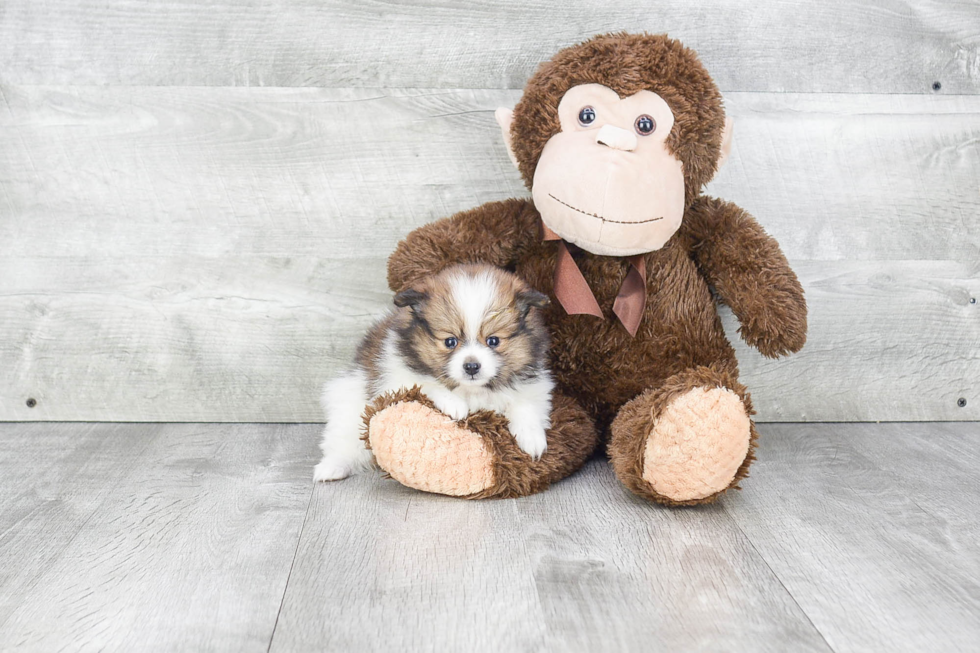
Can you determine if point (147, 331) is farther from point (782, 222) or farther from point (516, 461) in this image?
point (782, 222)

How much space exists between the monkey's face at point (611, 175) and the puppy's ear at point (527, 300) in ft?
0.43

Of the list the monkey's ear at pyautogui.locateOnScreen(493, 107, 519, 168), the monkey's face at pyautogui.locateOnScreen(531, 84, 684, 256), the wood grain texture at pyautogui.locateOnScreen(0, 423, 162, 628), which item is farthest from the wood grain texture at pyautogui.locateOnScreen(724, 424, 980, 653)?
the wood grain texture at pyautogui.locateOnScreen(0, 423, 162, 628)

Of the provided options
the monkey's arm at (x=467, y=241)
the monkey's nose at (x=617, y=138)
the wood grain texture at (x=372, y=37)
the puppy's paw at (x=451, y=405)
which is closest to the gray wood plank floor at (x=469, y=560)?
the puppy's paw at (x=451, y=405)

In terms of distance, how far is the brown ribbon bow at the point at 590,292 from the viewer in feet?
4.63

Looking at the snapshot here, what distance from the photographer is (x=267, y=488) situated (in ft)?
4.52

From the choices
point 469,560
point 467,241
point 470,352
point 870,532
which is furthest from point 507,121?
point 870,532

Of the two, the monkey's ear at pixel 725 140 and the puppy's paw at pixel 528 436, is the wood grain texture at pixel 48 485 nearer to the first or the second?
the puppy's paw at pixel 528 436

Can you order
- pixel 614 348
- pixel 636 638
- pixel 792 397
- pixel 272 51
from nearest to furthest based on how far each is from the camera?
1. pixel 636 638
2. pixel 614 348
3. pixel 272 51
4. pixel 792 397

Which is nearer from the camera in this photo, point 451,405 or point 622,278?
point 451,405

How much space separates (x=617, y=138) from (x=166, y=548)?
909 millimetres

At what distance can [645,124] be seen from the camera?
134 centimetres

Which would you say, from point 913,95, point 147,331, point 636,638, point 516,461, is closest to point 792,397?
point 913,95

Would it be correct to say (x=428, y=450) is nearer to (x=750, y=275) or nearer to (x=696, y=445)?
(x=696, y=445)

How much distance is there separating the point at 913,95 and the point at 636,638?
1393 mm
